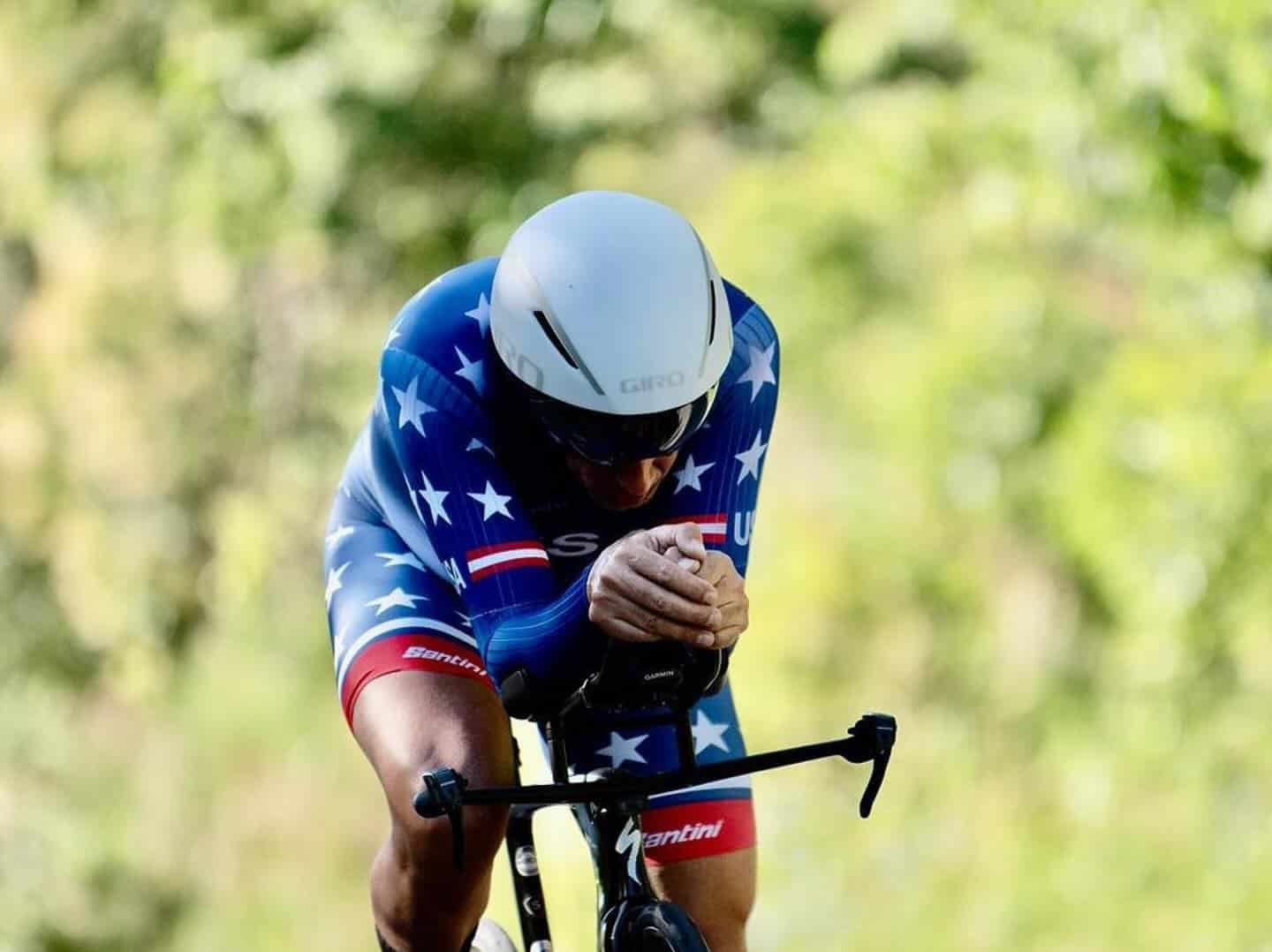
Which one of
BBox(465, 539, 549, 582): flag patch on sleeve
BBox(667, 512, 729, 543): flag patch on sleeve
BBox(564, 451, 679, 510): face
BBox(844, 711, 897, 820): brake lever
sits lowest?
BBox(844, 711, 897, 820): brake lever

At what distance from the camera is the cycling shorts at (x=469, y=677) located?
4867 millimetres

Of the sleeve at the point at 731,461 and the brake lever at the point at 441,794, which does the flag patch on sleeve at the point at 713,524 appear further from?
the brake lever at the point at 441,794

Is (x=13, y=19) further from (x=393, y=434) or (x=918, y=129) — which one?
(x=393, y=434)

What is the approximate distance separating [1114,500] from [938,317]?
385 cm

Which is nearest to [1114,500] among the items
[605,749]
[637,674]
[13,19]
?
[605,749]

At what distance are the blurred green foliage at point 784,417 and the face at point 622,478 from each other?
3941 millimetres

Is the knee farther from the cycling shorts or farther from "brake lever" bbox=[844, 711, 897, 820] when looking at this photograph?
"brake lever" bbox=[844, 711, 897, 820]

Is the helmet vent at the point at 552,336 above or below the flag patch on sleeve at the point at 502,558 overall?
above

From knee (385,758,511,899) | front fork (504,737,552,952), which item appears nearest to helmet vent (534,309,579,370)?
knee (385,758,511,899)

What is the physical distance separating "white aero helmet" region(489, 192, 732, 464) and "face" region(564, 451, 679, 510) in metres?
0.10

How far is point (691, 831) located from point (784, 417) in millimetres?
12837

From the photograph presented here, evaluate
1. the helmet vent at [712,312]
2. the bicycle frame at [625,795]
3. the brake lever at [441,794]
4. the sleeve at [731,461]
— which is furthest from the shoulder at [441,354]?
the brake lever at [441,794]

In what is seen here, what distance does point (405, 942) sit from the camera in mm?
4730

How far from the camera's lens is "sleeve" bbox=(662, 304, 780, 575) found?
4570mm
